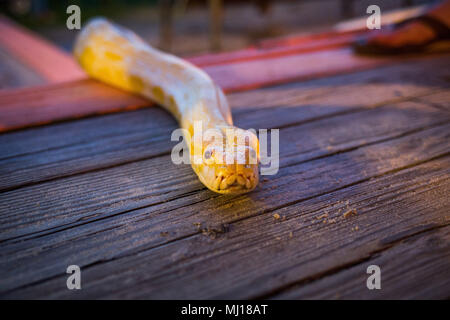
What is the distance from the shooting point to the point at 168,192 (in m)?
1.77

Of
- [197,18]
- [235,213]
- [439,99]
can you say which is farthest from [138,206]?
[197,18]

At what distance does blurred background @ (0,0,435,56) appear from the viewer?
8852 millimetres

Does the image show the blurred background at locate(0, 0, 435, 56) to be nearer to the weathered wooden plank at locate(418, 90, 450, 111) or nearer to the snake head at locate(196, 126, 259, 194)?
the weathered wooden plank at locate(418, 90, 450, 111)

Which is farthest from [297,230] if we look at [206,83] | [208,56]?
[208,56]

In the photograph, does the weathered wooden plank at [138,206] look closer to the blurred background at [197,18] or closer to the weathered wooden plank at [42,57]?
the weathered wooden plank at [42,57]

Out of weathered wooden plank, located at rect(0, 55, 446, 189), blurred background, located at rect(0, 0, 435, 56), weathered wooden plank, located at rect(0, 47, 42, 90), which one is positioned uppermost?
blurred background, located at rect(0, 0, 435, 56)

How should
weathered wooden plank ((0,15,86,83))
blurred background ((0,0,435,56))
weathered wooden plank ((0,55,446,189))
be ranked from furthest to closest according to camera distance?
blurred background ((0,0,435,56))
weathered wooden plank ((0,15,86,83))
weathered wooden plank ((0,55,446,189))

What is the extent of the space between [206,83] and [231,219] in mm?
1154

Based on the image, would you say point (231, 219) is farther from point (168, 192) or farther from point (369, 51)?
point (369, 51)

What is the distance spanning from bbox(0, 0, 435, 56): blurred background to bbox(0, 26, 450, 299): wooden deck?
542cm

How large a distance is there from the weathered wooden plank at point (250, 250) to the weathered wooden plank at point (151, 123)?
2.21ft

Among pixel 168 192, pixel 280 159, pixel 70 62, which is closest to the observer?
pixel 168 192

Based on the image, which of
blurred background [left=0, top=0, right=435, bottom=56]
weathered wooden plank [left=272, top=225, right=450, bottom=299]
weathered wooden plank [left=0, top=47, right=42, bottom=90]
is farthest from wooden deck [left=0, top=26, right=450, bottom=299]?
blurred background [left=0, top=0, right=435, bottom=56]

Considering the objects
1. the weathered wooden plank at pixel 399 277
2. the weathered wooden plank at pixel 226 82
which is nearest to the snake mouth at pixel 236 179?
the weathered wooden plank at pixel 399 277
